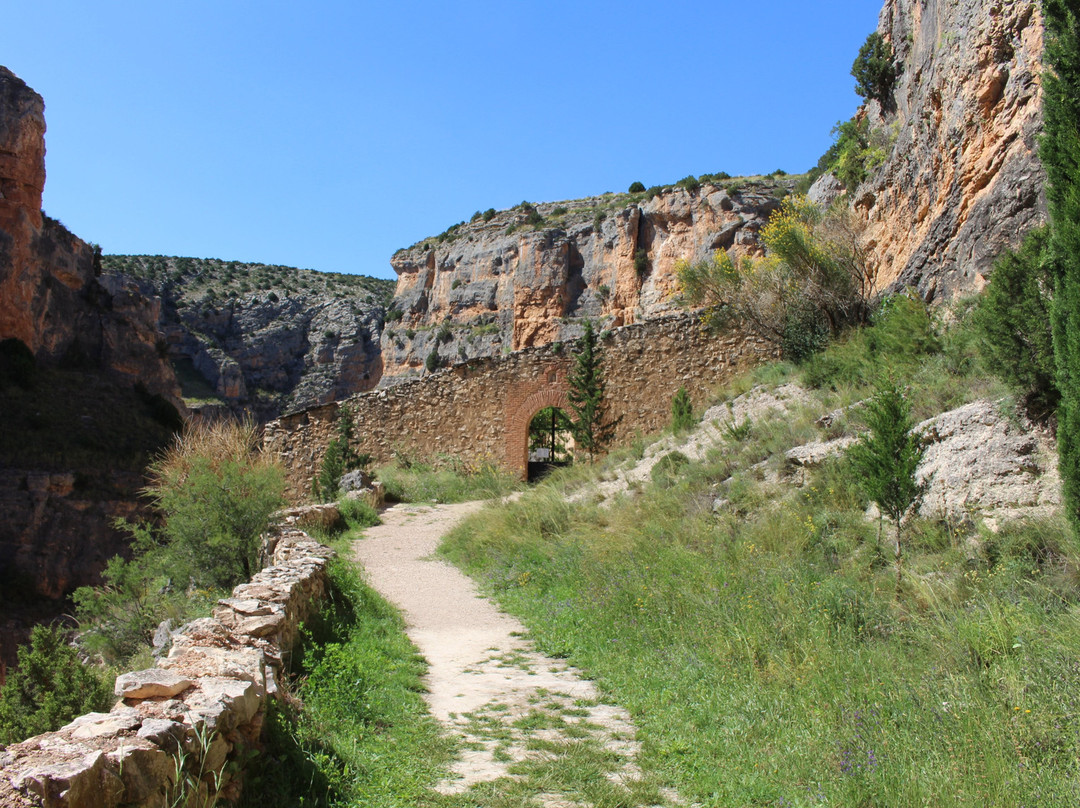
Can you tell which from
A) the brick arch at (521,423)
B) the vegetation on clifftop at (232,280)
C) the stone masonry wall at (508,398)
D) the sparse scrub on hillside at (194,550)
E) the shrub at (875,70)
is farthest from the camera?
the vegetation on clifftop at (232,280)

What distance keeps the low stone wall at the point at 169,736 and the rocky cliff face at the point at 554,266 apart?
42841 millimetres

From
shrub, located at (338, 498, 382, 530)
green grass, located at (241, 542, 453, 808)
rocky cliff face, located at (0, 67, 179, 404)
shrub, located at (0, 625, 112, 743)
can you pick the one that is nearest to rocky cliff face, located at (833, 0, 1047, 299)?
green grass, located at (241, 542, 453, 808)

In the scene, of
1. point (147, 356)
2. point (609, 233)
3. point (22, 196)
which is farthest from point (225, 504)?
point (609, 233)

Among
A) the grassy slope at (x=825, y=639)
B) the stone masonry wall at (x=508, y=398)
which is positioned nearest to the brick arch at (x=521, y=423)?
the stone masonry wall at (x=508, y=398)

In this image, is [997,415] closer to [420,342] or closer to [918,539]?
[918,539]

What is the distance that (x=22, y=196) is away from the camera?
35219mm

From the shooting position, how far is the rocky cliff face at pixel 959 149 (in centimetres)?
969

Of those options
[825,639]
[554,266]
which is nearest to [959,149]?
[825,639]

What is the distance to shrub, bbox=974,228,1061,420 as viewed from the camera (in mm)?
6191

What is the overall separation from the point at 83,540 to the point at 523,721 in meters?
32.4

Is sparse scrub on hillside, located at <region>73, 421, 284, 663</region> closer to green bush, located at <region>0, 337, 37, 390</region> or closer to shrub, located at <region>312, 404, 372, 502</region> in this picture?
shrub, located at <region>312, 404, 372, 502</region>

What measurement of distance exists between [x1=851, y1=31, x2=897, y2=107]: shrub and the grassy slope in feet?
31.5

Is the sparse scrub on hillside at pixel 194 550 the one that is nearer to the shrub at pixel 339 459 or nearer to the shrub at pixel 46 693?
the shrub at pixel 46 693

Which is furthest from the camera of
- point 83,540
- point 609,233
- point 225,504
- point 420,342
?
point 420,342
